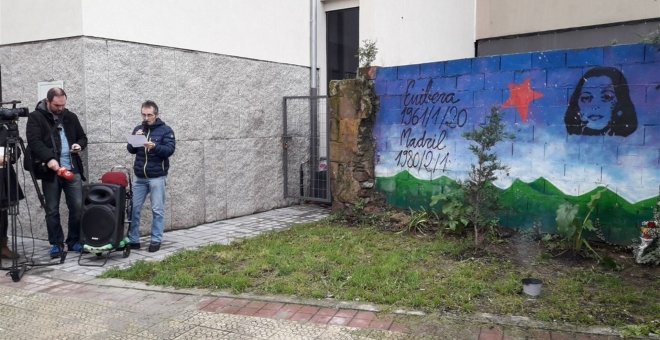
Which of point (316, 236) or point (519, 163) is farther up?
point (519, 163)

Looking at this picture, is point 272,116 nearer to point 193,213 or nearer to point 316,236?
point 193,213

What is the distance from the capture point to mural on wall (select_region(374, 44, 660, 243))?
19.0ft

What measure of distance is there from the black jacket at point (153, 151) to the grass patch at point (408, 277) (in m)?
1.09

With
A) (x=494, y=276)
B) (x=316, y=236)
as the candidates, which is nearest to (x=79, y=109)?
(x=316, y=236)

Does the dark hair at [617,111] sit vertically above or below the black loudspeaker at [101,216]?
above

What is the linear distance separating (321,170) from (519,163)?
4017 mm

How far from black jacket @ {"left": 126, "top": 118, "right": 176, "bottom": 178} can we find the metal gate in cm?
327

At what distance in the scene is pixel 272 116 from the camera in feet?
31.3

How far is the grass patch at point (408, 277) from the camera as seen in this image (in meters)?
4.52

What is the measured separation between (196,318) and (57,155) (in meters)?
2.99

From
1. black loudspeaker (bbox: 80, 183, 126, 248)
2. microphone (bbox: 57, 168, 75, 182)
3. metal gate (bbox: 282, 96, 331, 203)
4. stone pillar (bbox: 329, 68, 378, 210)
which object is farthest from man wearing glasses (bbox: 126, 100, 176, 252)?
metal gate (bbox: 282, 96, 331, 203)

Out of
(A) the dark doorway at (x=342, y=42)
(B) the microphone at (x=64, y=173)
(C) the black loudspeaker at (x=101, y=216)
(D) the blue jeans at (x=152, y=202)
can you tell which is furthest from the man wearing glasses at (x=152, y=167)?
(A) the dark doorway at (x=342, y=42)

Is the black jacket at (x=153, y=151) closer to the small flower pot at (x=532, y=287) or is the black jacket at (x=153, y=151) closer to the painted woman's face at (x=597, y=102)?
the small flower pot at (x=532, y=287)

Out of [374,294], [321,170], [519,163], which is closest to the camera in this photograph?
[374,294]
